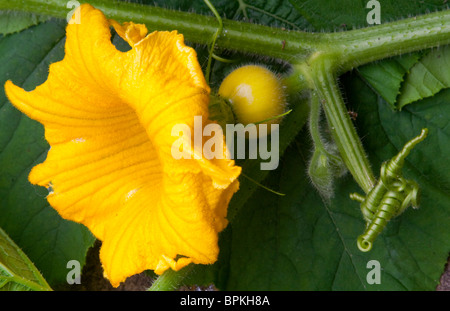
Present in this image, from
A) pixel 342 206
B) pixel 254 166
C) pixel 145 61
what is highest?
pixel 145 61

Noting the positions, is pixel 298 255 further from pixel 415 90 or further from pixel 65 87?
pixel 65 87

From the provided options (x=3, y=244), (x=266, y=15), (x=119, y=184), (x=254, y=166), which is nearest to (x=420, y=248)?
(x=254, y=166)

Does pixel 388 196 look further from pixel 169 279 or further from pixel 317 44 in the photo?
pixel 169 279

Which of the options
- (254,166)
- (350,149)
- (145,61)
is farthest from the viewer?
(254,166)

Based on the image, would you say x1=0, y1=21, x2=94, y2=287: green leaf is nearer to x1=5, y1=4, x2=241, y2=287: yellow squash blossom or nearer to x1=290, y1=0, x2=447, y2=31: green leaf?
x1=5, y1=4, x2=241, y2=287: yellow squash blossom

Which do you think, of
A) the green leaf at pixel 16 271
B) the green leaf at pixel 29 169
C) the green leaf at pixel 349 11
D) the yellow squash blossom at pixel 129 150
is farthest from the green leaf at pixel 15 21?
the green leaf at pixel 349 11

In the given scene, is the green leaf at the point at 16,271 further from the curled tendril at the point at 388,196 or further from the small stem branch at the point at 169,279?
the curled tendril at the point at 388,196
